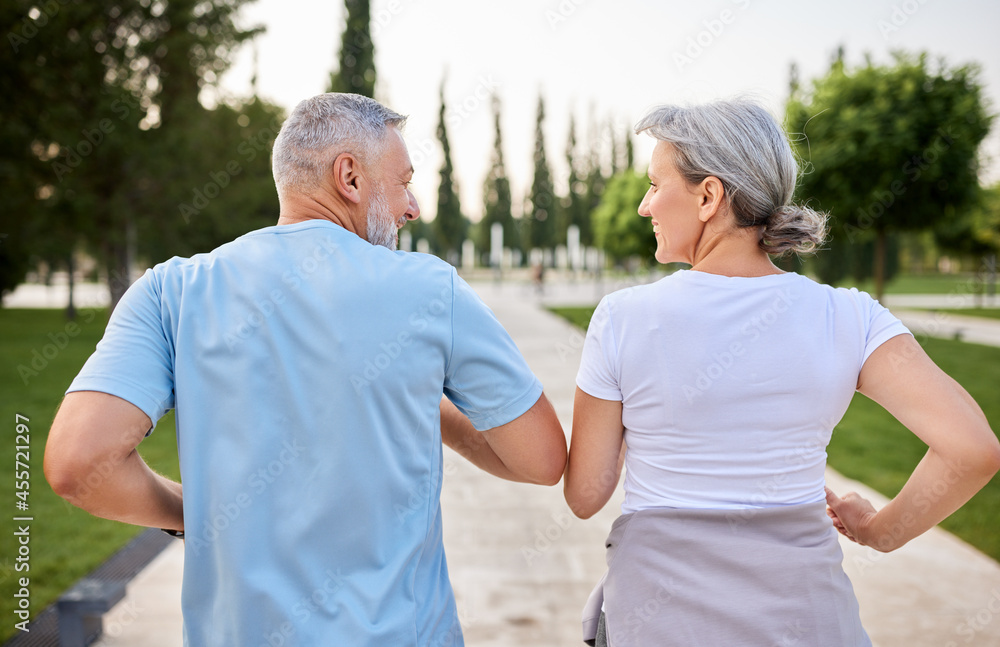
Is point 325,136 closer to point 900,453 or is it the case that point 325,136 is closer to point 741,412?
point 741,412

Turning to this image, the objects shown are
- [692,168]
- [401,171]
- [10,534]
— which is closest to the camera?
[692,168]

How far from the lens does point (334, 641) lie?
4.07ft

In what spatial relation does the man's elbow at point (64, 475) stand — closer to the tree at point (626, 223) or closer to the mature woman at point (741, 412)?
the mature woman at point (741, 412)

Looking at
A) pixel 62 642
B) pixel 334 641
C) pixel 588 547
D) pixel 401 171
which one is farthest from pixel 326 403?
pixel 588 547

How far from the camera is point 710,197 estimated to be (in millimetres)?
1410

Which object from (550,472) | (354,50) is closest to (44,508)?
(550,472)

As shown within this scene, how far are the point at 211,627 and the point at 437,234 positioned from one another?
154 feet

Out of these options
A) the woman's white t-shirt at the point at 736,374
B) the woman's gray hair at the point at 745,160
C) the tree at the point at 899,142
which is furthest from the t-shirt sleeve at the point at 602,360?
the tree at the point at 899,142

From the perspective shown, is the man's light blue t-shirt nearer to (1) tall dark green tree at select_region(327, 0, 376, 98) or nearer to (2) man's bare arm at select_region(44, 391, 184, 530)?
(2) man's bare arm at select_region(44, 391, 184, 530)

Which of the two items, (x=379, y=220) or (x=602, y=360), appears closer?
(x=602, y=360)

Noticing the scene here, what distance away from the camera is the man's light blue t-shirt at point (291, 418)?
1253mm

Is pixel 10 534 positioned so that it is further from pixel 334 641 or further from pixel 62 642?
pixel 334 641

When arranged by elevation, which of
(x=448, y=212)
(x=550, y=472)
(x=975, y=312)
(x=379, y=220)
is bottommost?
(x=975, y=312)

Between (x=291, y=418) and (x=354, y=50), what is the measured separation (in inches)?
1022
